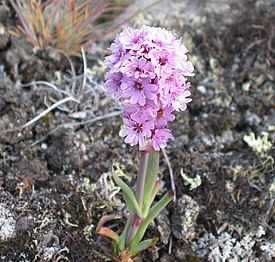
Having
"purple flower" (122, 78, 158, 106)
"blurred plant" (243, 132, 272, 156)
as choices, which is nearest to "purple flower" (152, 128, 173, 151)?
"purple flower" (122, 78, 158, 106)

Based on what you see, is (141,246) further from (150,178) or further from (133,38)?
(133,38)

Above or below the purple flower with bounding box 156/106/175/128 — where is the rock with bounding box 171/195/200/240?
below

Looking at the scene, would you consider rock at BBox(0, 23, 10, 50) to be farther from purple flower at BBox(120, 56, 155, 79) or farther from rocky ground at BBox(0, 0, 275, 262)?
purple flower at BBox(120, 56, 155, 79)

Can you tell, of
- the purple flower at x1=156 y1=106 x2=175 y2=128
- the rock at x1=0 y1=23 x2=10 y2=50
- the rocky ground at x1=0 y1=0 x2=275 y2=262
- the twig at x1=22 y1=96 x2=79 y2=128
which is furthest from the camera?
the rock at x1=0 y1=23 x2=10 y2=50

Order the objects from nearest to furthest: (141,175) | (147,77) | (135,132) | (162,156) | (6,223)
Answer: (147,77)
(135,132)
(141,175)
(6,223)
(162,156)

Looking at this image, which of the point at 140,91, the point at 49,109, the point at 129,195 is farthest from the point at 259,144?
the point at 140,91
